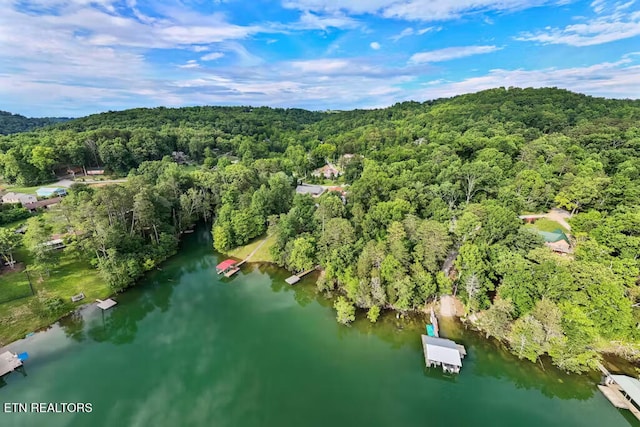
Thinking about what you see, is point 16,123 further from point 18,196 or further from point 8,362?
point 8,362

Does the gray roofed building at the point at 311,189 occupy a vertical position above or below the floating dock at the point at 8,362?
above

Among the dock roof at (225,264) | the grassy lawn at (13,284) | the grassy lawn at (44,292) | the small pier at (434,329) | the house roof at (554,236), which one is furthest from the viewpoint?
the dock roof at (225,264)

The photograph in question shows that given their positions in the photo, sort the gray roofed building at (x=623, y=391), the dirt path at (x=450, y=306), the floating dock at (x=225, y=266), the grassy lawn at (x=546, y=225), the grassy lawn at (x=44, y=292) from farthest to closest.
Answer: the floating dock at (x=225, y=266) < the grassy lawn at (x=546, y=225) < the dirt path at (x=450, y=306) < the grassy lawn at (x=44, y=292) < the gray roofed building at (x=623, y=391)

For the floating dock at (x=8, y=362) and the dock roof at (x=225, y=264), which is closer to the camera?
the floating dock at (x=8, y=362)

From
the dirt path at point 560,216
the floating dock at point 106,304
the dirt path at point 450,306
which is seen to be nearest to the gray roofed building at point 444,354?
the dirt path at point 450,306

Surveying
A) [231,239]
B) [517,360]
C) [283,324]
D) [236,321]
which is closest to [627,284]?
[517,360]

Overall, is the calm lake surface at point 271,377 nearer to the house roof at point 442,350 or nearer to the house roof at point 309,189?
the house roof at point 442,350
